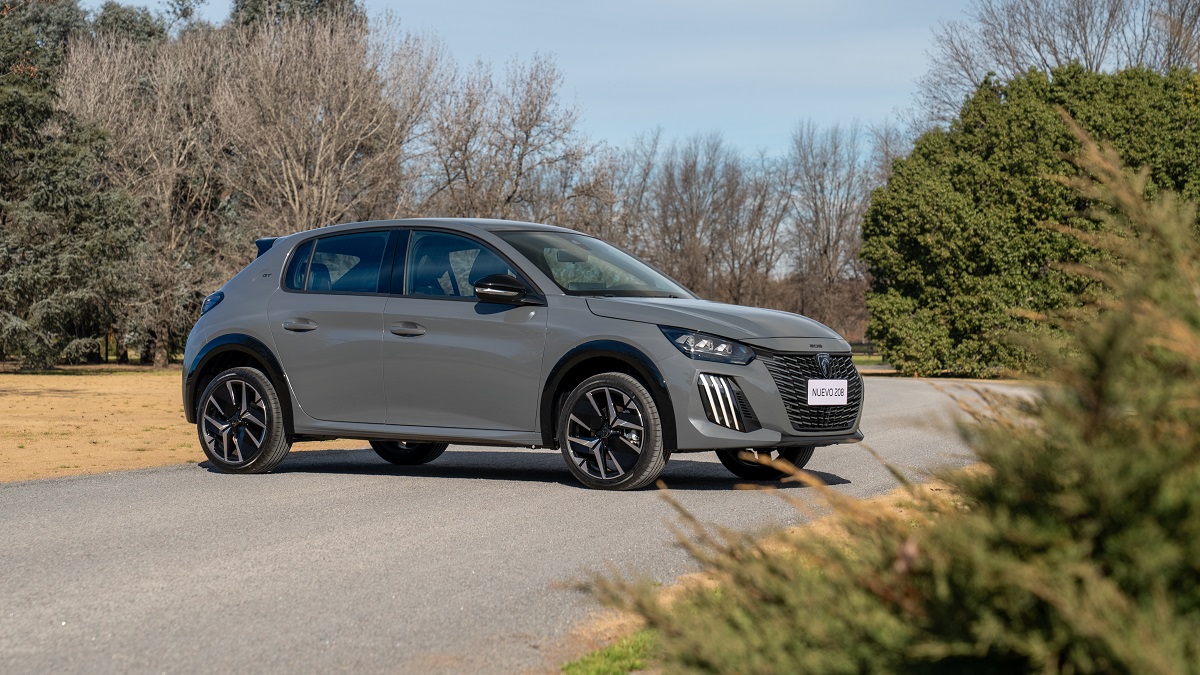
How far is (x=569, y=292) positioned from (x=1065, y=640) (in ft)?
24.9

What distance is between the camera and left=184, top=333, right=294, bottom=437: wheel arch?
10383mm

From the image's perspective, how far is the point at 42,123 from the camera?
1566 inches

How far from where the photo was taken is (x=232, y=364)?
10.9m

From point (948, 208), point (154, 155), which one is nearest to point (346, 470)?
point (948, 208)

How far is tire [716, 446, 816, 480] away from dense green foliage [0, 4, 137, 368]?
31.0m

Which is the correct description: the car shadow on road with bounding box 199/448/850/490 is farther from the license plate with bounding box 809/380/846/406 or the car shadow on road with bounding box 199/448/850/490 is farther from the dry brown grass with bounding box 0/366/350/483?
the dry brown grass with bounding box 0/366/350/483

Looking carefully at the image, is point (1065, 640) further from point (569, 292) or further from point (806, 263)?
point (806, 263)

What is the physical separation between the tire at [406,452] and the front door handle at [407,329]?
6.93 feet

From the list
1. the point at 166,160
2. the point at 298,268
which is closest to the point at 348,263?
the point at 298,268

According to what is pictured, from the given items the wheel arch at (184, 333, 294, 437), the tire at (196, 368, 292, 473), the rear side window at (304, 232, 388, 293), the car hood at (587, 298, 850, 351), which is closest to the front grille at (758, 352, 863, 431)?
the car hood at (587, 298, 850, 351)

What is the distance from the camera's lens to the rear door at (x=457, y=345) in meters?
9.47

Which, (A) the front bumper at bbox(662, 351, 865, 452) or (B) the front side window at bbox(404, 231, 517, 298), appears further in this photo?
(B) the front side window at bbox(404, 231, 517, 298)

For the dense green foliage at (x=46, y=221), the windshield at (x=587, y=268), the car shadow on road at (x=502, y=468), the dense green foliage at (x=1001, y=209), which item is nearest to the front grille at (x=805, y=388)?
the car shadow on road at (x=502, y=468)

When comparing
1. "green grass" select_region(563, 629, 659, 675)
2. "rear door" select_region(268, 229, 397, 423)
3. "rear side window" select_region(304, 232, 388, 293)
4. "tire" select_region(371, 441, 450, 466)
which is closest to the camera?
"green grass" select_region(563, 629, 659, 675)
